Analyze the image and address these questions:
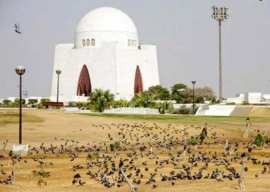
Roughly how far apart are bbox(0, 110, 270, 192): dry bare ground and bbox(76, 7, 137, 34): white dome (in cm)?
4392

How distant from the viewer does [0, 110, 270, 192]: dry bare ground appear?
1489 centimetres

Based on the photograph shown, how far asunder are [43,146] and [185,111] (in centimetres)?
3938

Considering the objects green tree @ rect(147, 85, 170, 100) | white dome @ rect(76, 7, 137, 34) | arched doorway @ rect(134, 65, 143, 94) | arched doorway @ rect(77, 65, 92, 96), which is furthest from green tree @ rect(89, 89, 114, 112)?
arched doorway @ rect(134, 65, 143, 94)

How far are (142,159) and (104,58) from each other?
2427 inches

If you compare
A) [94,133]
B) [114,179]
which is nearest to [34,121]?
[94,133]

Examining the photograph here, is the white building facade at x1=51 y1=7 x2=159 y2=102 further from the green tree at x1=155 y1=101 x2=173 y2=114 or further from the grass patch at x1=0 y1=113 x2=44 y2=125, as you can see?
the grass patch at x1=0 y1=113 x2=44 y2=125

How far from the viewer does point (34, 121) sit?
106ft

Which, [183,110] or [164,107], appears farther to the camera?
[183,110]

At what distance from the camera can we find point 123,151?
75.0 feet

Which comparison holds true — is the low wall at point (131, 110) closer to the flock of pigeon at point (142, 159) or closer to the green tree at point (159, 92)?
the green tree at point (159, 92)

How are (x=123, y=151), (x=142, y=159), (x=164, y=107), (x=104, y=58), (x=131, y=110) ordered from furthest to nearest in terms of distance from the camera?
(x=104, y=58), (x=164, y=107), (x=131, y=110), (x=123, y=151), (x=142, y=159)

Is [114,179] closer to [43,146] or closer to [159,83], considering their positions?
[43,146]

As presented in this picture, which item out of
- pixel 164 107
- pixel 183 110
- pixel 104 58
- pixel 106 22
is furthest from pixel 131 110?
pixel 106 22

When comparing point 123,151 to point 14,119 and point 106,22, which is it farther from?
point 106,22
